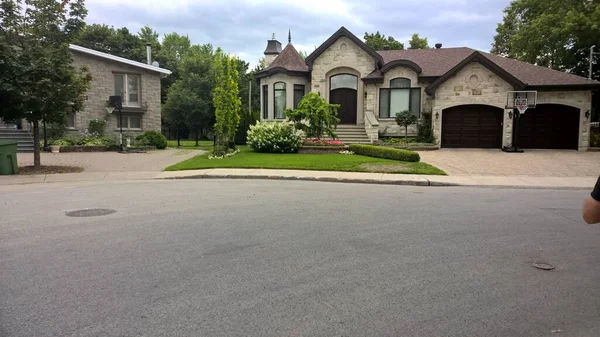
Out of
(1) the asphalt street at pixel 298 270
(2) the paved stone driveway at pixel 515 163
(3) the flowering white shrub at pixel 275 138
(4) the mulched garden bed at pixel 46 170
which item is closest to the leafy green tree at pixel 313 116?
(3) the flowering white shrub at pixel 275 138

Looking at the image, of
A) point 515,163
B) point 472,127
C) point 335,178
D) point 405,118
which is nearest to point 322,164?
point 335,178

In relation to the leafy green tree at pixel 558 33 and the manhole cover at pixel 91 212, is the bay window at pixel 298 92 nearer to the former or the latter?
the leafy green tree at pixel 558 33

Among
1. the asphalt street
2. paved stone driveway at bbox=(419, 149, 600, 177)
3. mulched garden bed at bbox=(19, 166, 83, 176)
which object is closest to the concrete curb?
paved stone driveway at bbox=(419, 149, 600, 177)

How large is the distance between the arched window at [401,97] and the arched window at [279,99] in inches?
246

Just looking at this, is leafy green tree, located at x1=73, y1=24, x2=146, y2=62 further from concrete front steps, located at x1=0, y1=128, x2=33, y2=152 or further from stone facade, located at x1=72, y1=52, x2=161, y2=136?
concrete front steps, located at x1=0, y1=128, x2=33, y2=152

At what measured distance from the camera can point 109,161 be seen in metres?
19.3

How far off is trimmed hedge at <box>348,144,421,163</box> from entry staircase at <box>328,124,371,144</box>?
12.9 feet

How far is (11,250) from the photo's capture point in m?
5.55

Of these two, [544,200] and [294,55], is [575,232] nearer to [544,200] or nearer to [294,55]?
[544,200]

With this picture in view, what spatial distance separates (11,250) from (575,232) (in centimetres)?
794

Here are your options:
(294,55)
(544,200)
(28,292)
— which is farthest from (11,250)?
(294,55)

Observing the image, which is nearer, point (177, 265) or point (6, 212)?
point (177, 265)

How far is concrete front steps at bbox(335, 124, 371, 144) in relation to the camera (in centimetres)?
2542

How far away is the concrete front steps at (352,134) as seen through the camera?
2542 cm
